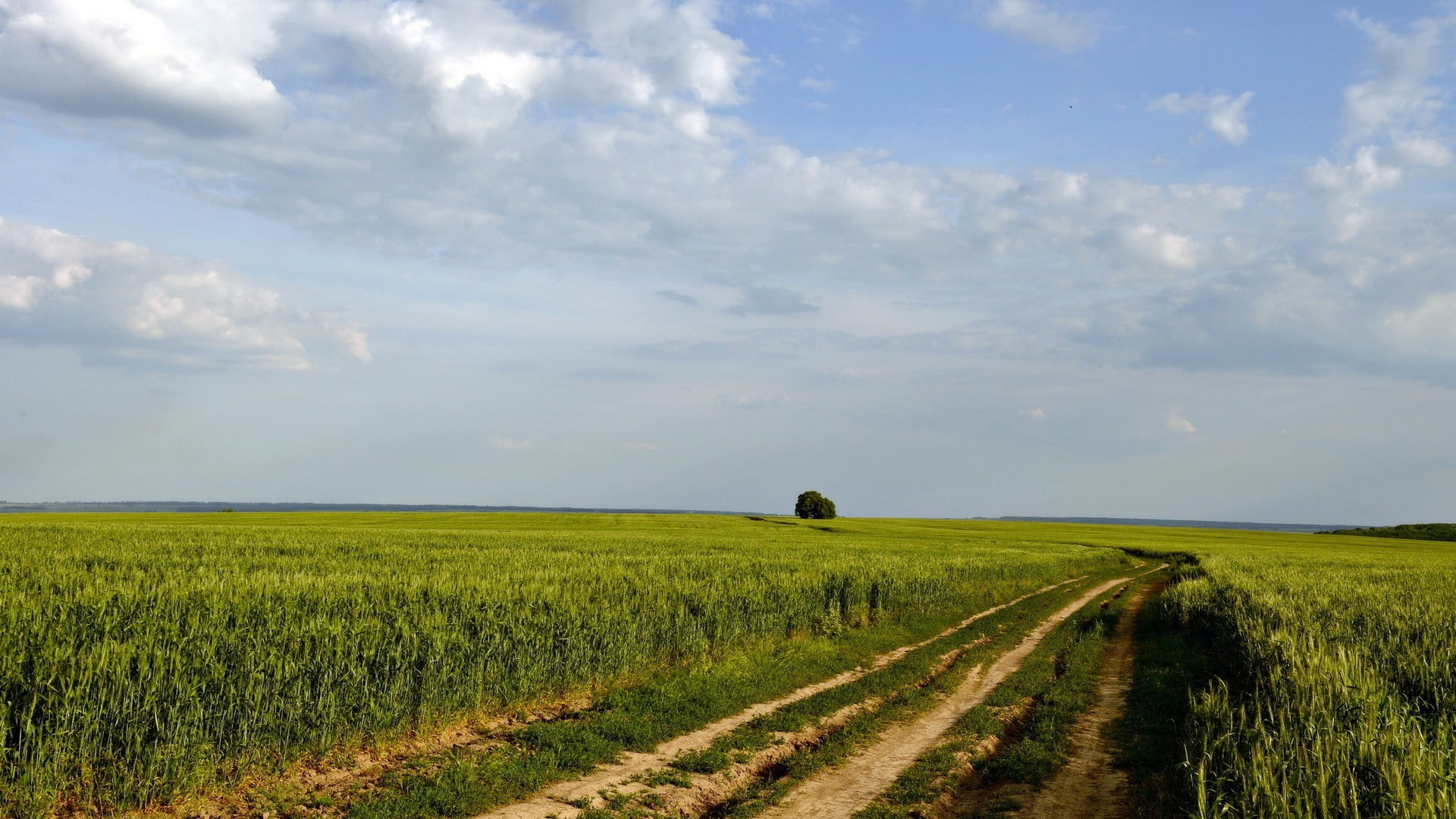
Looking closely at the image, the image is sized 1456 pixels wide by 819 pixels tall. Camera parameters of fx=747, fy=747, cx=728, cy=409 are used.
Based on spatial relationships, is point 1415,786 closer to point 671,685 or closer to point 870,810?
point 870,810

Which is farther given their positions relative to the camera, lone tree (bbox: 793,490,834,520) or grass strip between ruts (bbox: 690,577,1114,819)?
lone tree (bbox: 793,490,834,520)

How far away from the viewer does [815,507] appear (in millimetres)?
131000

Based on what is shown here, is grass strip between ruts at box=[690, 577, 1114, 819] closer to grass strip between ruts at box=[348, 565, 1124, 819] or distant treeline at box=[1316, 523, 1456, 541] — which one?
grass strip between ruts at box=[348, 565, 1124, 819]

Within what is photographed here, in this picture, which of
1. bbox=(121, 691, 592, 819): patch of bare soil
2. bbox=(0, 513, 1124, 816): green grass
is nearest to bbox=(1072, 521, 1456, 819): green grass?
bbox=(0, 513, 1124, 816): green grass

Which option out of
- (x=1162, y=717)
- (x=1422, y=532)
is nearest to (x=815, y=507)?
(x=1422, y=532)

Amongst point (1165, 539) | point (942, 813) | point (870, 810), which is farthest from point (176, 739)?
point (1165, 539)

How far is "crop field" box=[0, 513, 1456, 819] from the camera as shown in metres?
7.38

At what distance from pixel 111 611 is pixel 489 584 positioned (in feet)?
19.5

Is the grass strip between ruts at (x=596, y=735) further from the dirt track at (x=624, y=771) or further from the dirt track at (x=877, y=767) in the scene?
the dirt track at (x=877, y=767)

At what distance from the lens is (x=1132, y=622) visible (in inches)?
927

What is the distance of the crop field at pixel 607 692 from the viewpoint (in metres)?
7.38

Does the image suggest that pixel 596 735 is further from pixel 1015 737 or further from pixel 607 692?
pixel 1015 737

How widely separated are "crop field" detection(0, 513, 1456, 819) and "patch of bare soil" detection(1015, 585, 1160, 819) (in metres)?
0.34

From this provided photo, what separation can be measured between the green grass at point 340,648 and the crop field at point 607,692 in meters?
0.04
